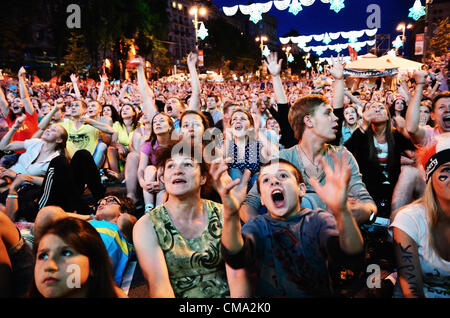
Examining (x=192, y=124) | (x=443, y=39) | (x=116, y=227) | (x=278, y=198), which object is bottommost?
(x=116, y=227)

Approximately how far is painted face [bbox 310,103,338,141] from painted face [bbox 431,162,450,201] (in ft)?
3.04

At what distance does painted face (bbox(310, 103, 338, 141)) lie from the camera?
2.92 m

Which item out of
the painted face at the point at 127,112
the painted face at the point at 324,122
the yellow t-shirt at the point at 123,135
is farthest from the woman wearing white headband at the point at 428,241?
the yellow t-shirt at the point at 123,135

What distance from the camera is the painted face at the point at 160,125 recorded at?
4770mm

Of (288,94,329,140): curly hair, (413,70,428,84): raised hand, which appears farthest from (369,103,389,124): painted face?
(288,94,329,140): curly hair

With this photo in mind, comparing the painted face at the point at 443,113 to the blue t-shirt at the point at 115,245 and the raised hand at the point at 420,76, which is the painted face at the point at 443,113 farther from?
the blue t-shirt at the point at 115,245

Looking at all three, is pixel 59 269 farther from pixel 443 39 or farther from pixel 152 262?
pixel 443 39

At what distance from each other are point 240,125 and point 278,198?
2536 millimetres

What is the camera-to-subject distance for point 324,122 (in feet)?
9.63

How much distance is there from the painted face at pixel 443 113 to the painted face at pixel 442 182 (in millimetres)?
1734

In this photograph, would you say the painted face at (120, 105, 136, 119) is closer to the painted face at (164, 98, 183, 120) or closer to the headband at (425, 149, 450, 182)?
the painted face at (164, 98, 183, 120)

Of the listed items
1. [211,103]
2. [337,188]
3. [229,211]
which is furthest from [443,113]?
[211,103]

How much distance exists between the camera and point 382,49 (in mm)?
52500

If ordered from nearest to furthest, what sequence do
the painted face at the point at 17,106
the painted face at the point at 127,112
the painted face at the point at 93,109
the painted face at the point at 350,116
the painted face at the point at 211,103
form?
the painted face at the point at 350,116 → the painted face at the point at 93,109 → the painted face at the point at 17,106 → the painted face at the point at 127,112 → the painted face at the point at 211,103
